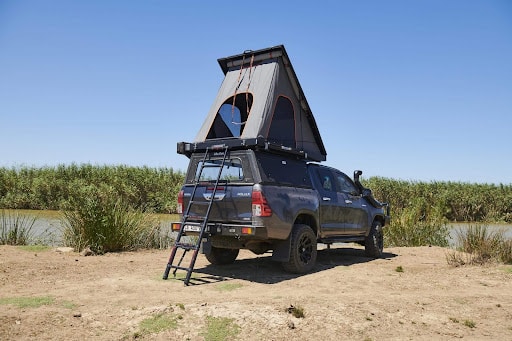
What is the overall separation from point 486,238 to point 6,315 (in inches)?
370

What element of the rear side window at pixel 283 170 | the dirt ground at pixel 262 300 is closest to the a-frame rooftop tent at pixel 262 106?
the rear side window at pixel 283 170

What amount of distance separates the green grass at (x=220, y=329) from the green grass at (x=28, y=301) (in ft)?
7.50

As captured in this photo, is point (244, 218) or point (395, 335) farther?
point (244, 218)

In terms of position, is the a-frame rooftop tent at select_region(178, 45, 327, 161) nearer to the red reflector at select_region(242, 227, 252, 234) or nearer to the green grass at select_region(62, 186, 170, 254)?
the red reflector at select_region(242, 227, 252, 234)

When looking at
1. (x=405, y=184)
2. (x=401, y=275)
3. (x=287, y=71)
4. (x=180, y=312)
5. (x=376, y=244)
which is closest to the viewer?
(x=180, y=312)

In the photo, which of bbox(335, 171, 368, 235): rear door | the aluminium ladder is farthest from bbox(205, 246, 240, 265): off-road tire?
bbox(335, 171, 368, 235): rear door

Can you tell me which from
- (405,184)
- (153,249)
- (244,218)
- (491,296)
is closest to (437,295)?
(491,296)

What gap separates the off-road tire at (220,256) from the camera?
9016mm

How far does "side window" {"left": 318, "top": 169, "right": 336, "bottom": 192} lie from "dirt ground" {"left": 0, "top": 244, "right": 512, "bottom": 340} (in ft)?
5.40

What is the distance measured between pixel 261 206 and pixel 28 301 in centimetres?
360

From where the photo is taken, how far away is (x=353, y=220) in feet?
32.9

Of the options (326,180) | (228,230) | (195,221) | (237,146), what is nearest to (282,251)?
(228,230)

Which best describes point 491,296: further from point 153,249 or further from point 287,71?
point 153,249

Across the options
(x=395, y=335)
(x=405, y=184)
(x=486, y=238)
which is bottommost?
(x=395, y=335)
